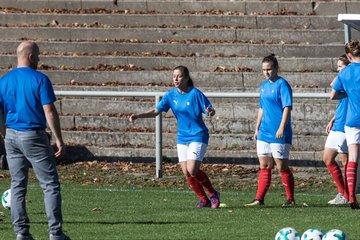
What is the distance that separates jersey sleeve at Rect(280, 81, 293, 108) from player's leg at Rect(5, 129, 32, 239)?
439 cm

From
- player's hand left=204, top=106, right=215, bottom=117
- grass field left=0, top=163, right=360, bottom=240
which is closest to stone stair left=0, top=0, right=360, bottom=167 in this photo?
grass field left=0, top=163, right=360, bottom=240

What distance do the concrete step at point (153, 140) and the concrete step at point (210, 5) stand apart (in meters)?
5.73

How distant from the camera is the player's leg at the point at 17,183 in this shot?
10844mm

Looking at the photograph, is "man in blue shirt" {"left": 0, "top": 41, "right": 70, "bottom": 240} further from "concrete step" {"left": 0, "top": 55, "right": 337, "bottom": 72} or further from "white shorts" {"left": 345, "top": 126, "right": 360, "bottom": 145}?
"concrete step" {"left": 0, "top": 55, "right": 337, "bottom": 72}

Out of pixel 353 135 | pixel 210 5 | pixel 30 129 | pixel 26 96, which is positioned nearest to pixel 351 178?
pixel 353 135

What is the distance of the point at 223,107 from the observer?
2084 centimetres

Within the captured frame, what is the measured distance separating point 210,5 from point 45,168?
50.5 ft

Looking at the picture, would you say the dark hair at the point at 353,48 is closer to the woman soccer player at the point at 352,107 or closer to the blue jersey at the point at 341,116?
the woman soccer player at the point at 352,107

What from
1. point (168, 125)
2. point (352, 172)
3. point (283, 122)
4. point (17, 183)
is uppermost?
point (283, 122)

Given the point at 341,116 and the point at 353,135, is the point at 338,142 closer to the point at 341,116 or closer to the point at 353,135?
the point at 341,116

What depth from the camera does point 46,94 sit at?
34.9 feet

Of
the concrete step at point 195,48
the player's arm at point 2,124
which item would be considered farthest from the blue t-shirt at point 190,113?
the concrete step at point 195,48

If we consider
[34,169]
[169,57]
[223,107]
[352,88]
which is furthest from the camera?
[169,57]

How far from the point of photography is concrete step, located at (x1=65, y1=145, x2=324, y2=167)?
754 inches
